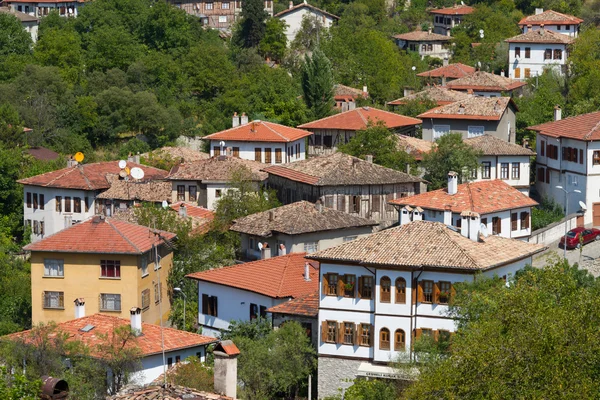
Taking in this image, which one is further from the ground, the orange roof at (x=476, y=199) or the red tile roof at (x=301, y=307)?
the orange roof at (x=476, y=199)

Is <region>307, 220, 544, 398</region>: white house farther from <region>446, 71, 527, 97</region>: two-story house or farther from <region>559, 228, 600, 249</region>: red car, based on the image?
<region>446, 71, 527, 97</region>: two-story house

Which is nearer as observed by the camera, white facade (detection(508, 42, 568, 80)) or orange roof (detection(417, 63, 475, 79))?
white facade (detection(508, 42, 568, 80))

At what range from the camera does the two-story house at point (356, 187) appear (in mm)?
67188

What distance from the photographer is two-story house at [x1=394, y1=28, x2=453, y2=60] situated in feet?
387

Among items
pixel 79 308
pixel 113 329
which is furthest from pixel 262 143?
pixel 113 329

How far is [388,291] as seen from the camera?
157 feet

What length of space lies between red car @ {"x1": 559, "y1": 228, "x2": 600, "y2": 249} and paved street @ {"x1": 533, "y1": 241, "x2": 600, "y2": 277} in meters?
0.25

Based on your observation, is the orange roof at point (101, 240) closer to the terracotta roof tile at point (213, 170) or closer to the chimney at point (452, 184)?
the chimney at point (452, 184)

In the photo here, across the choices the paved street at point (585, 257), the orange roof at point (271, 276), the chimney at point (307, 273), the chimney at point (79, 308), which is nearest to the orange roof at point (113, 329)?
the chimney at point (79, 308)

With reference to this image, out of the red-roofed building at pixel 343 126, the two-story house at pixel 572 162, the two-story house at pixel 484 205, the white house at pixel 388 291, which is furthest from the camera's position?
the red-roofed building at pixel 343 126

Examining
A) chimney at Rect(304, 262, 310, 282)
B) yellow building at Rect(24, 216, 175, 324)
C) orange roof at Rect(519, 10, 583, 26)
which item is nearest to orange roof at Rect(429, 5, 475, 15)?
orange roof at Rect(519, 10, 583, 26)

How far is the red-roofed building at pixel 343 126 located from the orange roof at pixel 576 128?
10.7 meters

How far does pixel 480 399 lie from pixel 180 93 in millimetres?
71028

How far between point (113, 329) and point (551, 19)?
65.5 meters
